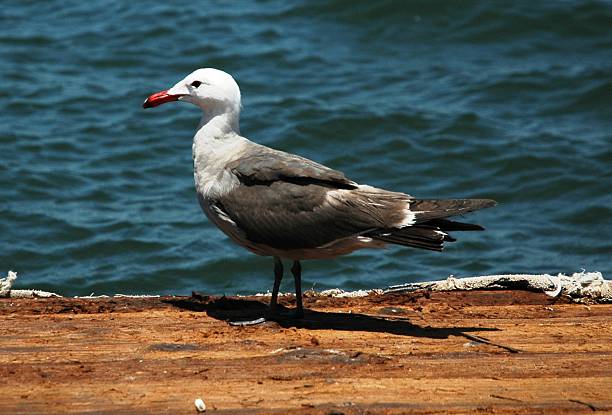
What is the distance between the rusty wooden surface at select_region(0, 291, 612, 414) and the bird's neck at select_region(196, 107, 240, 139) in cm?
92

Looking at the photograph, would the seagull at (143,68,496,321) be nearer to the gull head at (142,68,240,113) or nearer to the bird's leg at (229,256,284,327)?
the bird's leg at (229,256,284,327)

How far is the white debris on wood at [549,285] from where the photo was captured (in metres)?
5.72

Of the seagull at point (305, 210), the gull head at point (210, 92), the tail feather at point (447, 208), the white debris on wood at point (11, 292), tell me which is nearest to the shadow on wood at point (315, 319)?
the seagull at point (305, 210)

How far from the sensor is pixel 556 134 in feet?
38.7

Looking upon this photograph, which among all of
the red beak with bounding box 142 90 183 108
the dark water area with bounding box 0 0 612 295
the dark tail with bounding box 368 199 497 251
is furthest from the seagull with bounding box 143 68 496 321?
the dark water area with bounding box 0 0 612 295

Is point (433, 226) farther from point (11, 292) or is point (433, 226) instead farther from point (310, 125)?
point (310, 125)

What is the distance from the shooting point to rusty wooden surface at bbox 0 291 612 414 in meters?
4.04

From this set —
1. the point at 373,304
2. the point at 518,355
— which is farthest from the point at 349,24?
the point at 518,355

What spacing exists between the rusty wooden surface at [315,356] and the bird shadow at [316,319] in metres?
0.01

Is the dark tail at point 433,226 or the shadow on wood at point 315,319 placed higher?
the dark tail at point 433,226

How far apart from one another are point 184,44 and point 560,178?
5648mm

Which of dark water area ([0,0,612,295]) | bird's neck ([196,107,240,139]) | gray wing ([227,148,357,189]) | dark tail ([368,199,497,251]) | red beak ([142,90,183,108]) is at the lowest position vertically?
dark water area ([0,0,612,295])

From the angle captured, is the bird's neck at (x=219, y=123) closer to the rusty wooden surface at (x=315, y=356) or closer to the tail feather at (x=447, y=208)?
the rusty wooden surface at (x=315, y=356)

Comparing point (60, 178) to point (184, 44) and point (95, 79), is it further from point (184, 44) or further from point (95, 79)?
point (184, 44)
